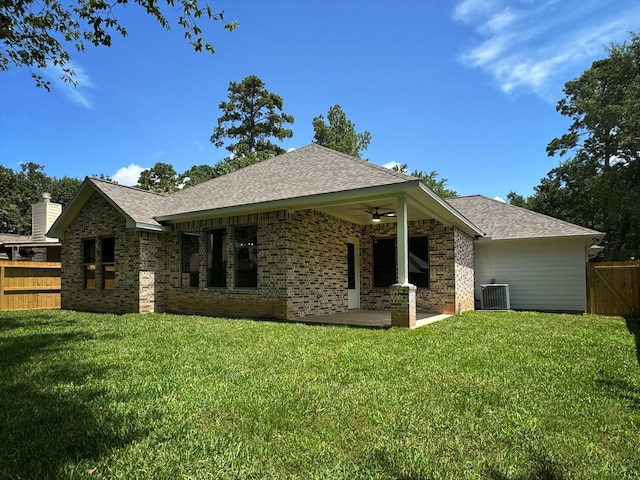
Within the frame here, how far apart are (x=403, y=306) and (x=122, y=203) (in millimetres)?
8957

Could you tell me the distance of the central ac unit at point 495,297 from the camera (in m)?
12.8

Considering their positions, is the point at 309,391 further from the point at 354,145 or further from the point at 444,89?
the point at 354,145

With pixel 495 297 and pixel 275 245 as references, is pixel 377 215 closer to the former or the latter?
pixel 275 245

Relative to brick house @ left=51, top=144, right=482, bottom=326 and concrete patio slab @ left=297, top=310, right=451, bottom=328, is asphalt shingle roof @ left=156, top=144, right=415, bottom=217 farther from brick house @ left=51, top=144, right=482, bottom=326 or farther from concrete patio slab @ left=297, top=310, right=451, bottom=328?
concrete patio slab @ left=297, top=310, right=451, bottom=328

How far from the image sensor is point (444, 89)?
45.6ft

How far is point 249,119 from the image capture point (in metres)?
33.3

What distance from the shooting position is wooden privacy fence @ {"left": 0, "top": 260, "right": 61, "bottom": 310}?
13133mm

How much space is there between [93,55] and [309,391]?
11.1m

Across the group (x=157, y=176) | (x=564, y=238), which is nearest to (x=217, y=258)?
(x=564, y=238)

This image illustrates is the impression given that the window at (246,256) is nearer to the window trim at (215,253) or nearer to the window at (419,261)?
the window trim at (215,253)

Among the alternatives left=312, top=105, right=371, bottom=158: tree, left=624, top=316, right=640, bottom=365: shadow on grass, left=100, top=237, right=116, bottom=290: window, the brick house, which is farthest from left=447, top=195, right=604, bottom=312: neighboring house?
left=312, top=105, right=371, bottom=158: tree

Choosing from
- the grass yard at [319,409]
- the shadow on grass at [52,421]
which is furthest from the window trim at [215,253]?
the shadow on grass at [52,421]

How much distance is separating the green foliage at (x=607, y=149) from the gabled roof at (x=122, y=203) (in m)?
22.7

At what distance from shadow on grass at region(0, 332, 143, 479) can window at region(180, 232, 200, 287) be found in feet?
20.7
